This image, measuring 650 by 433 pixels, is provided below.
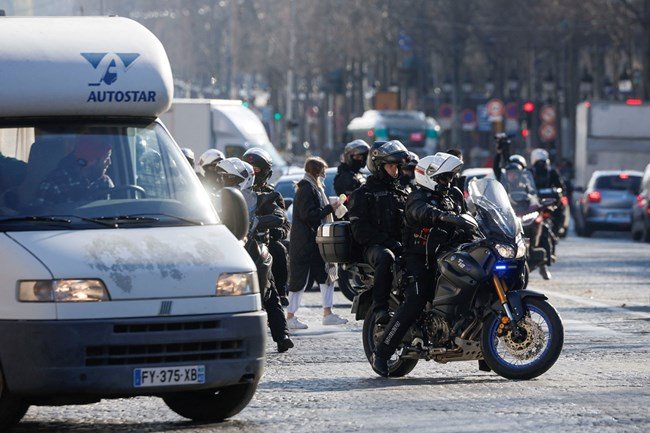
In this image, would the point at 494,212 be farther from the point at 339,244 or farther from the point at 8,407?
the point at 8,407

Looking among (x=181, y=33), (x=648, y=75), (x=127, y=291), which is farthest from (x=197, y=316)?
(x=181, y=33)

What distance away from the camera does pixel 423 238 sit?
13094 millimetres

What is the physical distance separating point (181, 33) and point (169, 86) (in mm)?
125103

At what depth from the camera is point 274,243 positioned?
55.6 feet

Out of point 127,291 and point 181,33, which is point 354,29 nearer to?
point 181,33

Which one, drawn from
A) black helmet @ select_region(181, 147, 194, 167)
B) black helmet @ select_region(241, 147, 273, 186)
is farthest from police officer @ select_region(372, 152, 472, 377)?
black helmet @ select_region(181, 147, 194, 167)

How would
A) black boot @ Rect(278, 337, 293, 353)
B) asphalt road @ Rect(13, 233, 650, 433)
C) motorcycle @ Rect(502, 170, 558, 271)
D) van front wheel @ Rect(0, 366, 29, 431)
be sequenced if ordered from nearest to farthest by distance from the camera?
van front wheel @ Rect(0, 366, 29, 431) < asphalt road @ Rect(13, 233, 650, 433) < black boot @ Rect(278, 337, 293, 353) < motorcycle @ Rect(502, 170, 558, 271)

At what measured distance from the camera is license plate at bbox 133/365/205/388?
9766 mm

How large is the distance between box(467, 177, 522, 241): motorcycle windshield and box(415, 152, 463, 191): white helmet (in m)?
0.29

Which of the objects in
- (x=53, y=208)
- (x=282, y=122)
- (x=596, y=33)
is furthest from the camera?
(x=282, y=122)

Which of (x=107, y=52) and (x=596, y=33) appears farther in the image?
(x=596, y=33)

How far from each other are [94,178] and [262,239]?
5.24 meters

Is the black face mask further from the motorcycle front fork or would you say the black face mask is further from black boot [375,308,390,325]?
the motorcycle front fork

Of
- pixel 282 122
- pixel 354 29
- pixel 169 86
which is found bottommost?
pixel 282 122
